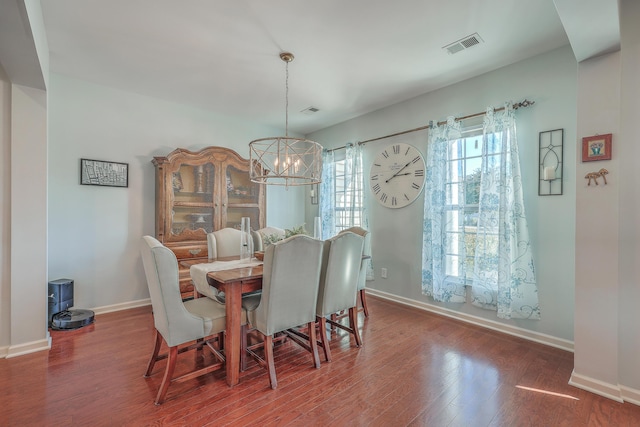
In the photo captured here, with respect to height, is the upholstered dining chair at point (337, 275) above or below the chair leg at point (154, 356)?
above

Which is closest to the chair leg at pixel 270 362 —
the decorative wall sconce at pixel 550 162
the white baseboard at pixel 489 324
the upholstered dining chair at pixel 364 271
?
the upholstered dining chair at pixel 364 271

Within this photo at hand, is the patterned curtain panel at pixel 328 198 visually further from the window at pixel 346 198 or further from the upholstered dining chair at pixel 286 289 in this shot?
the upholstered dining chair at pixel 286 289

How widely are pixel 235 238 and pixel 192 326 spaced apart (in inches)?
59.1

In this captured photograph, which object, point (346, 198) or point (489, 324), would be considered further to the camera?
point (346, 198)

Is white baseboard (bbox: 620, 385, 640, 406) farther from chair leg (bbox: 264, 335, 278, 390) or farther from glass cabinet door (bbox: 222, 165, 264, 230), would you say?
glass cabinet door (bbox: 222, 165, 264, 230)

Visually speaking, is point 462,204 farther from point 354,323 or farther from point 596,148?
point 354,323

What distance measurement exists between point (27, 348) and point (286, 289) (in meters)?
2.35

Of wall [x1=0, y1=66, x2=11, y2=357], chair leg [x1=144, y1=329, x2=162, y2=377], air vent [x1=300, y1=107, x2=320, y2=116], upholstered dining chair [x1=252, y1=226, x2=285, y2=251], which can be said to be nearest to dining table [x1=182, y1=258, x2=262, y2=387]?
chair leg [x1=144, y1=329, x2=162, y2=377]

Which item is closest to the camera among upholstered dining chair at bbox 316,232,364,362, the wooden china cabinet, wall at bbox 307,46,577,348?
upholstered dining chair at bbox 316,232,364,362

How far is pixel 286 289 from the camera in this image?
6.97 feet

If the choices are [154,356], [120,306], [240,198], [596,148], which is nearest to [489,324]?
[596,148]

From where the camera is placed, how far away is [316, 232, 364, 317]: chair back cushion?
242cm

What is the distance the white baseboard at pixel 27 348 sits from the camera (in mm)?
2426

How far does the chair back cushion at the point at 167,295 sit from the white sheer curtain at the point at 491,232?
265cm
